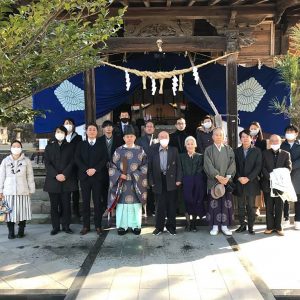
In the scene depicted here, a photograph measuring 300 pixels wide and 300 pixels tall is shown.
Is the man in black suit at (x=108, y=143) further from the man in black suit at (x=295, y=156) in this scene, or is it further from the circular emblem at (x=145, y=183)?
the man in black suit at (x=295, y=156)

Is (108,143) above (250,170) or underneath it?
→ above

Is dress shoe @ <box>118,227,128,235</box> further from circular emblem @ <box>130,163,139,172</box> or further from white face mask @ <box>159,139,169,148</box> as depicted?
white face mask @ <box>159,139,169,148</box>

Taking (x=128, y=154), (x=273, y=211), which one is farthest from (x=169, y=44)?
(x=273, y=211)

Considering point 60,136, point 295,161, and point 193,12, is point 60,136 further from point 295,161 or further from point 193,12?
point 295,161

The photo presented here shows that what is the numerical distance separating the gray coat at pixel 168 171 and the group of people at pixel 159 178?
18mm

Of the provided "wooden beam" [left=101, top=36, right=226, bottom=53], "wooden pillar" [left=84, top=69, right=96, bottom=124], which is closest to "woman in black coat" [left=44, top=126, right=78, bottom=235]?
"wooden pillar" [left=84, top=69, right=96, bottom=124]

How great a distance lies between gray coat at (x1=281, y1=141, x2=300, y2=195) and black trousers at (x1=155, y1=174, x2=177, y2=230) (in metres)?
2.20

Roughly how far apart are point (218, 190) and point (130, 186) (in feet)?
5.14

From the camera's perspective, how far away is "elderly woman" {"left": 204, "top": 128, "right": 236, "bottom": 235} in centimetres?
698

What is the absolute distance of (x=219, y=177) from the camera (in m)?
6.88

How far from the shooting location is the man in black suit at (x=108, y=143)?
24.5 ft

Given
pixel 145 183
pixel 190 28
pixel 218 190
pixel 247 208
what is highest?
pixel 190 28

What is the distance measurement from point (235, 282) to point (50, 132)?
281 inches

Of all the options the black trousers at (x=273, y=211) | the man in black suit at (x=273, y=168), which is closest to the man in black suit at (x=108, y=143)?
the man in black suit at (x=273, y=168)
